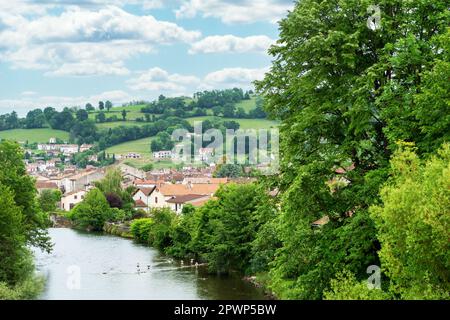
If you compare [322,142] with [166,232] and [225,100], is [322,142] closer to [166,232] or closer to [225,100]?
[166,232]

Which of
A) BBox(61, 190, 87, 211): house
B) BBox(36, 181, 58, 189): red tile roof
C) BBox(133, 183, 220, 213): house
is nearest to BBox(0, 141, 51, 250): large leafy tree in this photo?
BBox(133, 183, 220, 213): house

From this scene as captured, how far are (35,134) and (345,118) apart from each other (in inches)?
6331

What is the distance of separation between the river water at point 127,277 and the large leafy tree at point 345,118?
1692 cm

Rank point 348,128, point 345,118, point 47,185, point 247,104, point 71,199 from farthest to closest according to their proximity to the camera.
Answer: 1. point 247,104
2. point 47,185
3. point 71,199
4. point 345,118
5. point 348,128

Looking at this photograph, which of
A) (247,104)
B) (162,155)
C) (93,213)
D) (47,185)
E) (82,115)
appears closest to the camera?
(93,213)

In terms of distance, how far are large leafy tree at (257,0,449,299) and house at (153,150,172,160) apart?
130 metres

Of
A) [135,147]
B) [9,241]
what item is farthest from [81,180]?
[9,241]

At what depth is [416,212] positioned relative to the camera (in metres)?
11.2

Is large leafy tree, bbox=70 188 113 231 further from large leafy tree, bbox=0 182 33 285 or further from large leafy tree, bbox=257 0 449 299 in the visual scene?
large leafy tree, bbox=257 0 449 299

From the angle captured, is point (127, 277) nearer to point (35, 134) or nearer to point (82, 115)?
point (35, 134)

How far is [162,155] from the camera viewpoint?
489ft

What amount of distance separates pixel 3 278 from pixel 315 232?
1783 centimetres

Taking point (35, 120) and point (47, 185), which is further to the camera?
point (35, 120)
